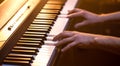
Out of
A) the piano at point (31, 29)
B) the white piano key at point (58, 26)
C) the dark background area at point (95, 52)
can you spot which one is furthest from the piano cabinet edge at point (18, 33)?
the dark background area at point (95, 52)

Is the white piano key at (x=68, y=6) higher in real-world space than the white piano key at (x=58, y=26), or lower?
higher

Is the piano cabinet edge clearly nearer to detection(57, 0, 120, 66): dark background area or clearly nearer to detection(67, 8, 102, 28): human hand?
detection(67, 8, 102, 28): human hand

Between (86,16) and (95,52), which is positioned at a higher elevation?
(86,16)

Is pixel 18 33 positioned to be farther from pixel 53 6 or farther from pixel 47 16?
pixel 53 6

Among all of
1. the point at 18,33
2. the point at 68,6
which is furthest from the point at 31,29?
the point at 68,6

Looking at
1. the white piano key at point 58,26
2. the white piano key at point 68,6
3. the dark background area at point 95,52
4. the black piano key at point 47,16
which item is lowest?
the dark background area at point 95,52

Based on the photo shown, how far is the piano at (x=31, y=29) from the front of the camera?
1.15 m

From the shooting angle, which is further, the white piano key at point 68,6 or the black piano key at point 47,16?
the white piano key at point 68,6

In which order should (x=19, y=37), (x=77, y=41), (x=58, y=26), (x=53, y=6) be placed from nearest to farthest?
(x=77, y=41) → (x=19, y=37) → (x=58, y=26) → (x=53, y=6)

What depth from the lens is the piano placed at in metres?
1.15

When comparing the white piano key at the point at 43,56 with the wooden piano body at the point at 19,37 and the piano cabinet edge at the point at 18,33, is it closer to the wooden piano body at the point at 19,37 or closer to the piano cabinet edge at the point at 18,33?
the wooden piano body at the point at 19,37

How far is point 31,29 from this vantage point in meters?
1.38

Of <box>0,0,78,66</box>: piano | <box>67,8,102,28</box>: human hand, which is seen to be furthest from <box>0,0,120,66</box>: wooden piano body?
<box>67,8,102,28</box>: human hand

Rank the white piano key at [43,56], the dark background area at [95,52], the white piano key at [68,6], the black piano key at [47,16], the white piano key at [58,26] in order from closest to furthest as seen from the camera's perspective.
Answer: the white piano key at [43,56]
the white piano key at [58,26]
the black piano key at [47,16]
the white piano key at [68,6]
the dark background area at [95,52]
